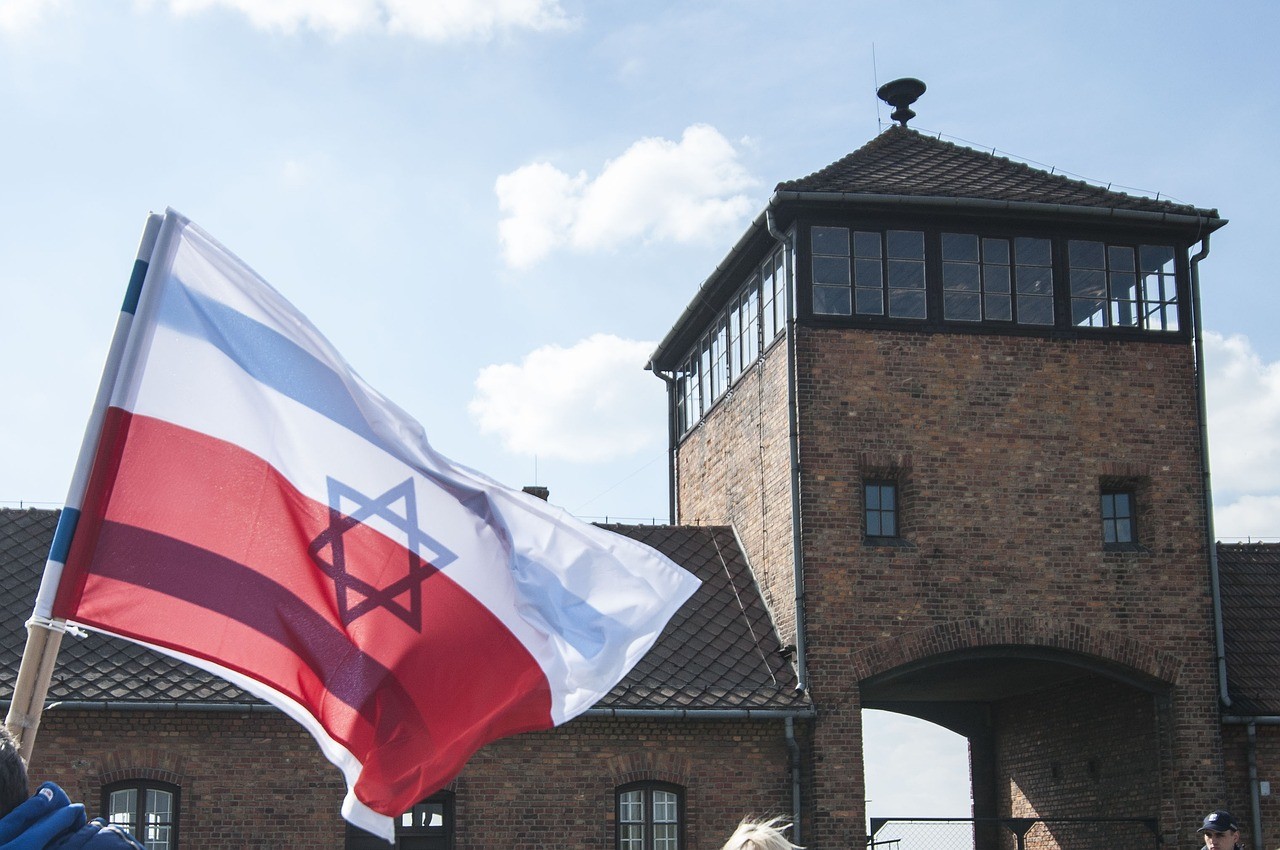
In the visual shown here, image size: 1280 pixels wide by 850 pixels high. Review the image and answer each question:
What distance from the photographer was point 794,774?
63.6 ft

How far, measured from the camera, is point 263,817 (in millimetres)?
18422

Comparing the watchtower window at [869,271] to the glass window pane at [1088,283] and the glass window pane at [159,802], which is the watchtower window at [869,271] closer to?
the glass window pane at [1088,283]

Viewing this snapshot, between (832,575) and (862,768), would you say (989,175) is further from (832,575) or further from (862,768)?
(862,768)

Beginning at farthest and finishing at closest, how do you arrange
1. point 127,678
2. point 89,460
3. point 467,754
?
point 127,678
point 467,754
point 89,460

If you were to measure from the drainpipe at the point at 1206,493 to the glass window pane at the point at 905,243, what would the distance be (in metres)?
3.89

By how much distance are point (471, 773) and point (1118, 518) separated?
9.08 m

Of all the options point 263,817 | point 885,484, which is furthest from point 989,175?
point 263,817

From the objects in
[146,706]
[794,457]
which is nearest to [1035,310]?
[794,457]

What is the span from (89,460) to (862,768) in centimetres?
1478

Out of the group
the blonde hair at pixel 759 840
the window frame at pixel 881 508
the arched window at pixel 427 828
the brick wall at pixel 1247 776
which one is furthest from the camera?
the window frame at pixel 881 508

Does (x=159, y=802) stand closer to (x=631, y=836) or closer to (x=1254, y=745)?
(x=631, y=836)

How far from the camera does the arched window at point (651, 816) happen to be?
63.4ft

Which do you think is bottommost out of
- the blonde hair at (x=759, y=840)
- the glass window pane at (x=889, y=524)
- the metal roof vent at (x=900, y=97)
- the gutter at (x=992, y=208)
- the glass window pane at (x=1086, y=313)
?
the blonde hair at (x=759, y=840)

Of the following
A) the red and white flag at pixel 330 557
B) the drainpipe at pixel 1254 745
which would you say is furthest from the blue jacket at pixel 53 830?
the drainpipe at pixel 1254 745
